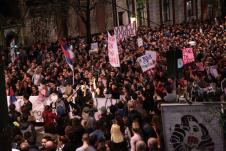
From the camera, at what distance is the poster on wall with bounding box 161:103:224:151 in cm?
785

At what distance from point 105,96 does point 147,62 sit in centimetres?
230

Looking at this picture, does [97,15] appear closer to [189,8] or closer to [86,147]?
[189,8]

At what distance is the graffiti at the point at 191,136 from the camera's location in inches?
313

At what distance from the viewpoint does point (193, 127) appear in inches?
313

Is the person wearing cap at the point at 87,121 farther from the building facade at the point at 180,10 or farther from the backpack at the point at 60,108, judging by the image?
the building facade at the point at 180,10

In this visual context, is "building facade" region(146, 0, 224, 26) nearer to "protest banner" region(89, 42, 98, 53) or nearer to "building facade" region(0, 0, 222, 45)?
"building facade" region(0, 0, 222, 45)

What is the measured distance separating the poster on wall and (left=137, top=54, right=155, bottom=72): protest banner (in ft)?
23.6

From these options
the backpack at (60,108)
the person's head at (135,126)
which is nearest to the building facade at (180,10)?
the backpack at (60,108)

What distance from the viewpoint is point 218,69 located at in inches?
627

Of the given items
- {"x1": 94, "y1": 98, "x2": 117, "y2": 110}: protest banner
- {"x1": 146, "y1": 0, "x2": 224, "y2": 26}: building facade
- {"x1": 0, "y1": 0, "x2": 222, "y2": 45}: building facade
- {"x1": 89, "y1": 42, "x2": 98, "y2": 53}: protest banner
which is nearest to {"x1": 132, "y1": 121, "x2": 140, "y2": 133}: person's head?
{"x1": 94, "y1": 98, "x2": 117, "y2": 110}: protest banner

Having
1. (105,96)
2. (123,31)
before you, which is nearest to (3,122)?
(105,96)

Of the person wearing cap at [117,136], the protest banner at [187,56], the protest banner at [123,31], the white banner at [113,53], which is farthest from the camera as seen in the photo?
the protest banner at [123,31]

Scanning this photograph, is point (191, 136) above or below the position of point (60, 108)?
below

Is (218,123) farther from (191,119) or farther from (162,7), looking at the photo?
(162,7)
